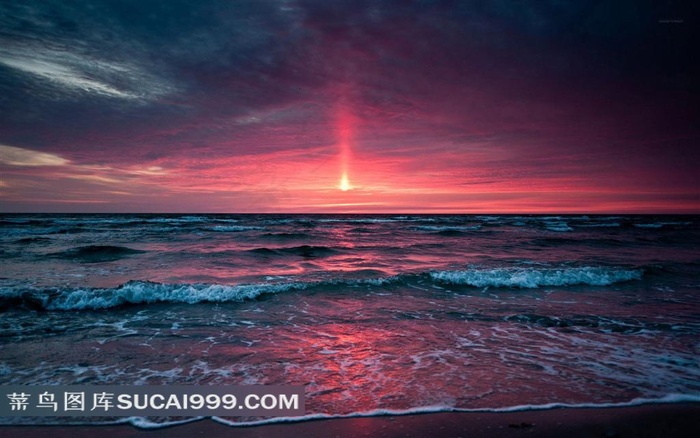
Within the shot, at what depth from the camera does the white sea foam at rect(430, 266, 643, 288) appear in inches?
481

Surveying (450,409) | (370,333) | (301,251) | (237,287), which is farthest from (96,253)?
(450,409)

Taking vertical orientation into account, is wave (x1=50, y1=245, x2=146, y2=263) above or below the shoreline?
above

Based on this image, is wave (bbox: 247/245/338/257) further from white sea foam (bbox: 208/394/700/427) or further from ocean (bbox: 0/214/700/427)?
white sea foam (bbox: 208/394/700/427)

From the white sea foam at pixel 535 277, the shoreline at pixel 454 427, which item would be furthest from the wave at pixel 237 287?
the shoreline at pixel 454 427

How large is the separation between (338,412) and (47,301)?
9158mm

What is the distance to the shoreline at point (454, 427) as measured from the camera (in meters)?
3.85

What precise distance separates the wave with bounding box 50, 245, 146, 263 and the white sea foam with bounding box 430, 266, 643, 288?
1572 centimetres

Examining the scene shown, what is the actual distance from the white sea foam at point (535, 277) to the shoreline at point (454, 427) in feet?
26.3

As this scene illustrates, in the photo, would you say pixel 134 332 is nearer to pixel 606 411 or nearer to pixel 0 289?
pixel 0 289

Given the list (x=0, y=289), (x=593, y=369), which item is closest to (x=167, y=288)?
(x=0, y=289)

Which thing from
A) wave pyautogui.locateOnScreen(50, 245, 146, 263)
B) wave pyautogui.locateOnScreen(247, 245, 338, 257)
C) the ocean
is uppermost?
wave pyautogui.locateOnScreen(50, 245, 146, 263)

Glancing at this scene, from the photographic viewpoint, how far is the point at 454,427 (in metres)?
3.96

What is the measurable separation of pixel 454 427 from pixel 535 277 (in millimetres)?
10186

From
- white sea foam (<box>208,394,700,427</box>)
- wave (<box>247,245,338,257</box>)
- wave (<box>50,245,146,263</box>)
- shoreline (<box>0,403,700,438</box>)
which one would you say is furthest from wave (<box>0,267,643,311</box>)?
wave (<box>247,245,338,257</box>)
